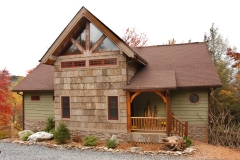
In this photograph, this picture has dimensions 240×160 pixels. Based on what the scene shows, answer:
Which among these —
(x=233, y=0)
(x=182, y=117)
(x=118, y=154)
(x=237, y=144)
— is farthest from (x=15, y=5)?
(x=233, y=0)

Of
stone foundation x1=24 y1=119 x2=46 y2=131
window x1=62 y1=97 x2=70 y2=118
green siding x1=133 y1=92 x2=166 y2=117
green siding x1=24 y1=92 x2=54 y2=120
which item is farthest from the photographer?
stone foundation x1=24 y1=119 x2=46 y2=131

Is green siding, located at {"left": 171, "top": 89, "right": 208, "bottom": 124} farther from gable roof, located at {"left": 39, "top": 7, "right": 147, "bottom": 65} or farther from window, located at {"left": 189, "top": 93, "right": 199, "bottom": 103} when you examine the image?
gable roof, located at {"left": 39, "top": 7, "right": 147, "bottom": 65}

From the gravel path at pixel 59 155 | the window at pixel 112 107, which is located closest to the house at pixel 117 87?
the window at pixel 112 107

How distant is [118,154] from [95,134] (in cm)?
277

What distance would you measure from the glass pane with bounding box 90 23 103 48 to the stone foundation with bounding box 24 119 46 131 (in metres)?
7.52

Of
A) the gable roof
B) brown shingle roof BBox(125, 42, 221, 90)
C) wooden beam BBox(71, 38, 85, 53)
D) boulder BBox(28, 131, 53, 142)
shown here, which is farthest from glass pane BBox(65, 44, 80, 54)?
boulder BBox(28, 131, 53, 142)

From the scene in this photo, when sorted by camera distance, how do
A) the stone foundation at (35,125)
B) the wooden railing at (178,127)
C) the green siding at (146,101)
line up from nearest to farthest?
the wooden railing at (178,127) → the green siding at (146,101) → the stone foundation at (35,125)

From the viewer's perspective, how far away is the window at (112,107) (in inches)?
452

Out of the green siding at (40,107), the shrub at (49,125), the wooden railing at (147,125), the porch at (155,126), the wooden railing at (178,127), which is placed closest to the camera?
the wooden railing at (178,127)

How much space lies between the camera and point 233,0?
19281 mm

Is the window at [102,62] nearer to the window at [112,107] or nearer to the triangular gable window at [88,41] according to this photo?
the triangular gable window at [88,41]

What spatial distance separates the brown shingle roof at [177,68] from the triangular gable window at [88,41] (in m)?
2.49

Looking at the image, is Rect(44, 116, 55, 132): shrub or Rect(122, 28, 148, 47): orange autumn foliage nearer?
Rect(44, 116, 55, 132): shrub

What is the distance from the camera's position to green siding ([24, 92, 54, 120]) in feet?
50.1
